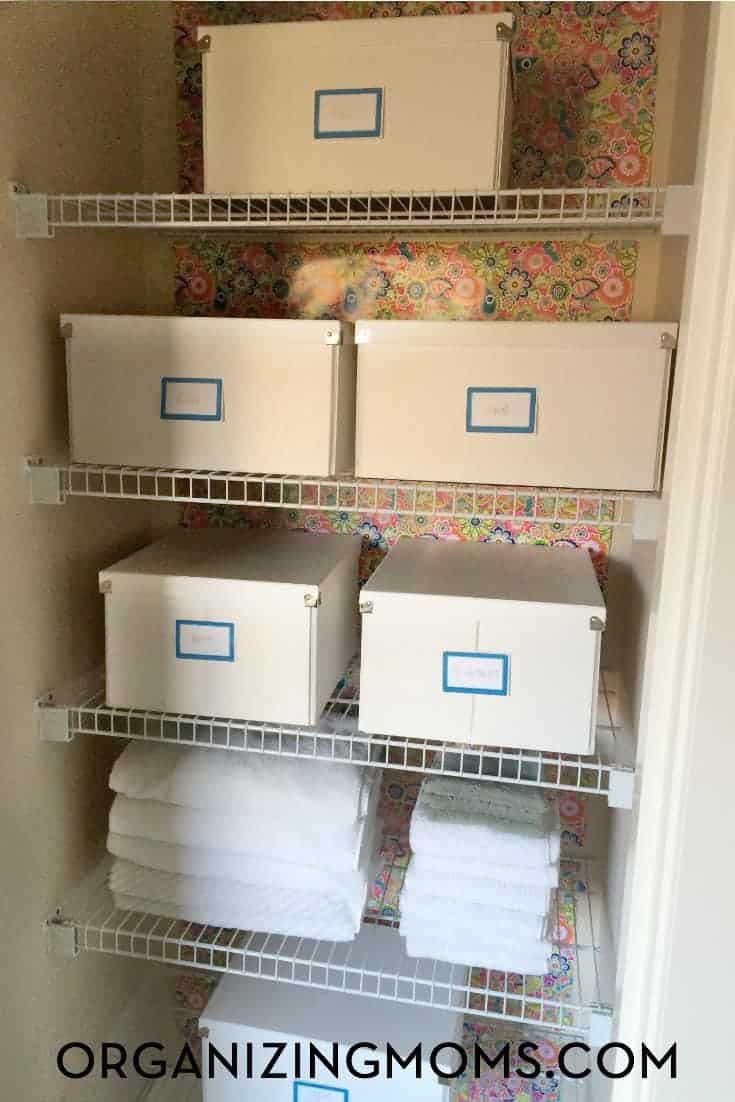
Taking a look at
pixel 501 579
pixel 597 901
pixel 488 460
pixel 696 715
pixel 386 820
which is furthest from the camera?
pixel 386 820

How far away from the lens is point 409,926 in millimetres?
1248

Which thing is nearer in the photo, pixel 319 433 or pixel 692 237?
pixel 692 237

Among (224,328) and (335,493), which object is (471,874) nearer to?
(335,493)

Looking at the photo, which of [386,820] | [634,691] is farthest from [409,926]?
[634,691]

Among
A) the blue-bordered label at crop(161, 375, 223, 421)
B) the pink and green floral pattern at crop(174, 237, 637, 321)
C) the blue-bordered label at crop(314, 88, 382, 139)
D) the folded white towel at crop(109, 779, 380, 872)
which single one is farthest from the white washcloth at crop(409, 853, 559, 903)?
the blue-bordered label at crop(314, 88, 382, 139)

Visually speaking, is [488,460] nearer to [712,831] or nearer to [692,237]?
[692,237]

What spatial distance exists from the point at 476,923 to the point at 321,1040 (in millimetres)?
356

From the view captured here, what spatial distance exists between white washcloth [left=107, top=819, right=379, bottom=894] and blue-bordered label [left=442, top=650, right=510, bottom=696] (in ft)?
1.17

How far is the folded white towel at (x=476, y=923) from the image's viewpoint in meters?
1.21

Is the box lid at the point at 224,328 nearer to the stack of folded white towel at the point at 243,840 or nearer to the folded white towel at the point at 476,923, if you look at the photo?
the stack of folded white towel at the point at 243,840

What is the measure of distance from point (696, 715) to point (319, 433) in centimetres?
57

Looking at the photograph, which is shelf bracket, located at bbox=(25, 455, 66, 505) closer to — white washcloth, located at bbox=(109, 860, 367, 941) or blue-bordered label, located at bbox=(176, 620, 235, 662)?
blue-bordered label, located at bbox=(176, 620, 235, 662)

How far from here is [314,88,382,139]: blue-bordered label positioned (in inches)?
42.6

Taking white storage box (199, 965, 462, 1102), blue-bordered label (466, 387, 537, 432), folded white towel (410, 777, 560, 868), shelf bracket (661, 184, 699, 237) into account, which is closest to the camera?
shelf bracket (661, 184, 699, 237)
